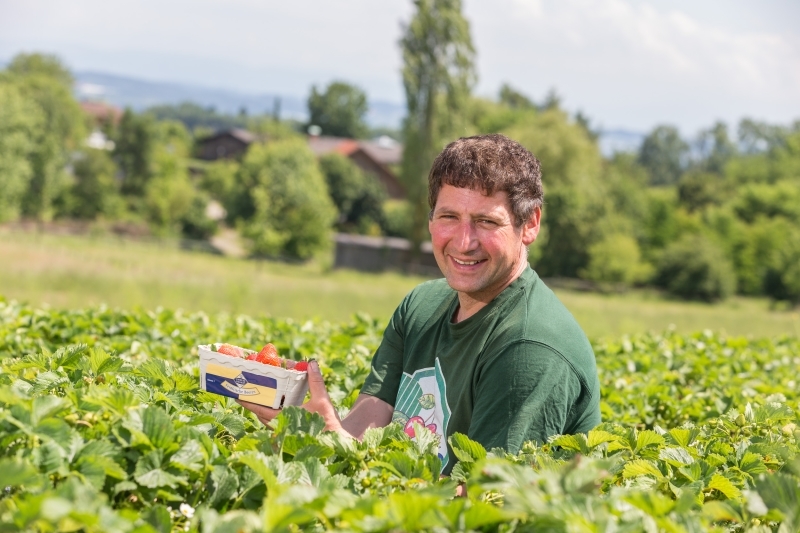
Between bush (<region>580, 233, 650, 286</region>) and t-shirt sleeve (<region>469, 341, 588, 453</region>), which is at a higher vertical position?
t-shirt sleeve (<region>469, 341, 588, 453</region>)

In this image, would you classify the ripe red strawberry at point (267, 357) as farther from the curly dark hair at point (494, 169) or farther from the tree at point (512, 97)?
the tree at point (512, 97)

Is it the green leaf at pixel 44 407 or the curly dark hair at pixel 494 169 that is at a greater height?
the curly dark hair at pixel 494 169

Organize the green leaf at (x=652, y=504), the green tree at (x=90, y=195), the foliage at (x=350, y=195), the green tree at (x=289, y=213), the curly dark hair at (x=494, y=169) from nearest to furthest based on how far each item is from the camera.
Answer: the green leaf at (x=652, y=504) < the curly dark hair at (x=494, y=169) < the green tree at (x=289, y=213) < the foliage at (x=350, y=195) < the green tree at (x=90, y=195)

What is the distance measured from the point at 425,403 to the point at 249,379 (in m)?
0.74

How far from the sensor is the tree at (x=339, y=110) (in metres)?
124

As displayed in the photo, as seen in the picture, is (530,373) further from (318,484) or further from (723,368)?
(723,368)

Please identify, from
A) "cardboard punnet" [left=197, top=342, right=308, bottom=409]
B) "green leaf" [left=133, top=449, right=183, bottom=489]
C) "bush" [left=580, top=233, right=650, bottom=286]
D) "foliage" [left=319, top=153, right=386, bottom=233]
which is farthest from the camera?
"foliage" [left=319, top=153, right=386, bottom=233]

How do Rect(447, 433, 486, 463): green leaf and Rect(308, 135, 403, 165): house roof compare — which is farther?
Rect(308, 135, 403, 165): house roof

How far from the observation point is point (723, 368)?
646 cm

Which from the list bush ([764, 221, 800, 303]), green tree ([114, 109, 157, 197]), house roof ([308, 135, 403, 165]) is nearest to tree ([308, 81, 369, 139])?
house roof ([308, 135, 403, 165])

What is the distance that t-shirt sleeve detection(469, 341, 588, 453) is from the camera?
2.88m

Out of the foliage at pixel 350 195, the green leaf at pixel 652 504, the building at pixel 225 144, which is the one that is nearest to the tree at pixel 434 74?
the foliage at pixel 350 195

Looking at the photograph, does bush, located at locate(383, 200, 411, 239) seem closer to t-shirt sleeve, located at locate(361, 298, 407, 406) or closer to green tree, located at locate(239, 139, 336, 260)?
green tree, located at locate(239, 139, 336, 260)

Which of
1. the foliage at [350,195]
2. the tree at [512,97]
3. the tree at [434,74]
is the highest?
the tree at [512,97]
